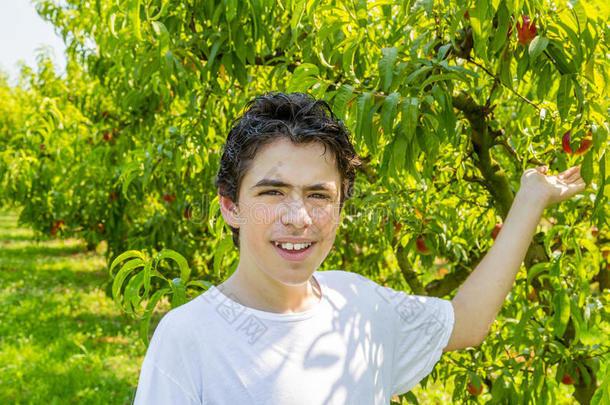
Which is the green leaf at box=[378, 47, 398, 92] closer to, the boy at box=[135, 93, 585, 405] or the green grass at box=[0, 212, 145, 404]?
the boy at box=[135, 93, 585, 405]

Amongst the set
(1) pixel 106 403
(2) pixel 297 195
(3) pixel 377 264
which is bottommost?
(1) pixel 106 403

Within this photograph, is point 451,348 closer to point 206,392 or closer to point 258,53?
point 206,392

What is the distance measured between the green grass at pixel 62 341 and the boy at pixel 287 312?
382cm

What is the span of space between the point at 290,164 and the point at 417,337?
532 mm

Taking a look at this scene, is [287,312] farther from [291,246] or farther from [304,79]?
[304,79]

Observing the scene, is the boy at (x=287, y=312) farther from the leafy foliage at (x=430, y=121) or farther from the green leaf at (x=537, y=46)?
the green leaf at (x=537, y=46)

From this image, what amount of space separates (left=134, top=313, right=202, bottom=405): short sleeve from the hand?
909mm

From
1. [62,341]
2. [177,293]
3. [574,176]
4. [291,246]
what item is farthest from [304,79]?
[62,341]

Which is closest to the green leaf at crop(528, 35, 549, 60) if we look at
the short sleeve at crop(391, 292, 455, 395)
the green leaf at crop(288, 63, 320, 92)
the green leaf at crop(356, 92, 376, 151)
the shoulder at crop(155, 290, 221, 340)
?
the green leaf at crop(356, 92, 376, 151)

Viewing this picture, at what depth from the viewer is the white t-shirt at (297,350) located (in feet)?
3.21

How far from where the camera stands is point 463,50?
5.08ft

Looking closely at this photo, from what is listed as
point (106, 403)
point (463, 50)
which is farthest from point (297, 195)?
point (106, 403)

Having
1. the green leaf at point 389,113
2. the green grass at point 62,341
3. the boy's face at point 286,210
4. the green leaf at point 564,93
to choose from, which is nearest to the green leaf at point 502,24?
the green leaf at point 564,93

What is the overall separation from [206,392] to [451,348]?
2.09ft
